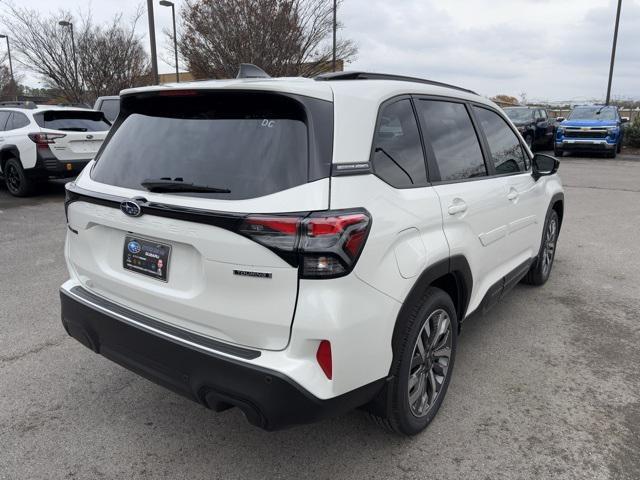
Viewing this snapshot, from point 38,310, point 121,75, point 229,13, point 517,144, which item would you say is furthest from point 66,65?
point 517,144

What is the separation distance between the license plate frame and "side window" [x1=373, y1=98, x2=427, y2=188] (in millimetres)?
995

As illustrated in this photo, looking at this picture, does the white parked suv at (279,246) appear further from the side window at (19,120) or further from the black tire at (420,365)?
the side window at (19,120)

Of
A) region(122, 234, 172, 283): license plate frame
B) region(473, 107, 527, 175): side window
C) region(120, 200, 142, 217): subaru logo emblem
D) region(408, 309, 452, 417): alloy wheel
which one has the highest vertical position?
region(473, 107, 527, 175): side window

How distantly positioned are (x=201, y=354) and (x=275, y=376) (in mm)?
351

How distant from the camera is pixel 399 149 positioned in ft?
8.23

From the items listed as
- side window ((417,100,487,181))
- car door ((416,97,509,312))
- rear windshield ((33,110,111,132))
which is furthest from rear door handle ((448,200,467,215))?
rear windshield ((33,110,111,132))

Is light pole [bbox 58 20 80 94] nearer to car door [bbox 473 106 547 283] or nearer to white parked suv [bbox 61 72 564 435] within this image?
white parked suv [bbox 61 72 564 435]

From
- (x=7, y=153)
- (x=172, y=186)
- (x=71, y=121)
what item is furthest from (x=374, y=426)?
(x=7, y=153)

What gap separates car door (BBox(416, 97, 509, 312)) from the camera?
2.76m

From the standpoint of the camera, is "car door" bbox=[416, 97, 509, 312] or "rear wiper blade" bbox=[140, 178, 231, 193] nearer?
"rear wiper blade" bbox=[140, 178, 231, 193]

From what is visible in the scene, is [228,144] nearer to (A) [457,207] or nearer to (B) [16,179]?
(A) [457,207]

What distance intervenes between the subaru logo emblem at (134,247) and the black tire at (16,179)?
27.6 feet

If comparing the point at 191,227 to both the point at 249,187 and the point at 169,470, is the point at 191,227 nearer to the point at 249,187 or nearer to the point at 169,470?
the point at 249,187

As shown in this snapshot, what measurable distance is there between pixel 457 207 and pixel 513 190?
1.06m
